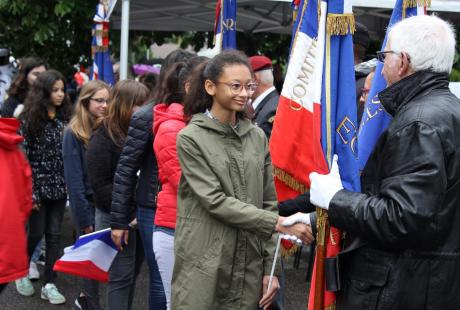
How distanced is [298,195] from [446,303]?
161 centimetres

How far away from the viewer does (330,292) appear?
299 centimetres

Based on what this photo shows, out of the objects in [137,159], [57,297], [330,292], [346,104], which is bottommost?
[57,297]

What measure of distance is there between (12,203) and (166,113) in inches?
41.5

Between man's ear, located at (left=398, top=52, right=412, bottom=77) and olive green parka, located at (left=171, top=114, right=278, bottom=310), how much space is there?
898mm

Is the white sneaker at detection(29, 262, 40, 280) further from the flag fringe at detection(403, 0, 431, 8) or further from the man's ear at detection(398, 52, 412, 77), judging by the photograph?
the man's ear at detection(398, 52, 412, 77)

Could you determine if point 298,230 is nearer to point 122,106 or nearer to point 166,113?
point 166,113

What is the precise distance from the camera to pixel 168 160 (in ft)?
12.3

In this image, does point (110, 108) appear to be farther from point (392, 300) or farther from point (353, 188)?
point (392, 300)

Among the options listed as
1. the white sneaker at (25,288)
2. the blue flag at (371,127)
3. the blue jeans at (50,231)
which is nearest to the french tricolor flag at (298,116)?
the blue flag at (371,127)

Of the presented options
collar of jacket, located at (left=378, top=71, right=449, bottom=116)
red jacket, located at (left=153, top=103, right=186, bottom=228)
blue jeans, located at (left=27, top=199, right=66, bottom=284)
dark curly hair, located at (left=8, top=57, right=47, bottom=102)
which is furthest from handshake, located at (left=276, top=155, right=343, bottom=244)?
dark curly hair, located at (left=8, top=57, right=47, bottom=102)

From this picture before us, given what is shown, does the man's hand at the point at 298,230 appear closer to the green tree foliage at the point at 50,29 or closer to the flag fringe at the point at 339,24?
the flag fringe at the point at 339,24

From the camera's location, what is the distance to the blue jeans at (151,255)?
13.9 ft

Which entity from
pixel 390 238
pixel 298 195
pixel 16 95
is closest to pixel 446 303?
pixel 390 238

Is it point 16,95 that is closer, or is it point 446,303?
point 446,303
